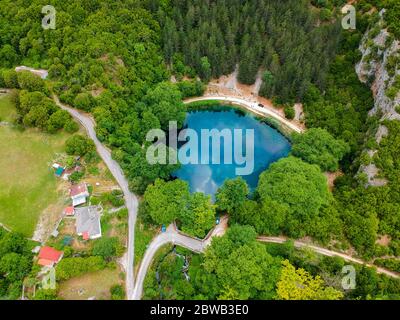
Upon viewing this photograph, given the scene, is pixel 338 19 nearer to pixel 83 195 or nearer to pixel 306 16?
pixel 306 16

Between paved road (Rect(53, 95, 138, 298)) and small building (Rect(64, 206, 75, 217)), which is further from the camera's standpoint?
small building (Rect(64, 206, 75, 217))

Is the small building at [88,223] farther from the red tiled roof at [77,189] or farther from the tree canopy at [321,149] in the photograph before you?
the tree canopy at [321,149]

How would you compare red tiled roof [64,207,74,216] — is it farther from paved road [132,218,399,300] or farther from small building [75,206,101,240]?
paved road [132,218,399,300]

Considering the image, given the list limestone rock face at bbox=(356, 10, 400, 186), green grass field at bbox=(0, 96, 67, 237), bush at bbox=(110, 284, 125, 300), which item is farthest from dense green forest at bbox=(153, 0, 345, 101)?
bush at bbox=(110, 284, 125, 300)

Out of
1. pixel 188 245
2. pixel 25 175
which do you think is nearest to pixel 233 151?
pixel 188 245

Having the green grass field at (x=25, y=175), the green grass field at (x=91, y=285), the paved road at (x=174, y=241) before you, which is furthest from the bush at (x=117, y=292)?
the green grass field at (x=25, y=175)
